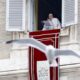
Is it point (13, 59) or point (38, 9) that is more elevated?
point (38, 9)

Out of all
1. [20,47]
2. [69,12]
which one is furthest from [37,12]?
[69,12]

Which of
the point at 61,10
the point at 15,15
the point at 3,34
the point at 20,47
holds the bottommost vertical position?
the point at 20,47

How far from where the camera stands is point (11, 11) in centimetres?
1373

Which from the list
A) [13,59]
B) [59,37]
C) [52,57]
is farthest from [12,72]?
[52,57]

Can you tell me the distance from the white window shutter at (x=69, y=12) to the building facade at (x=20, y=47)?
0.07 metres

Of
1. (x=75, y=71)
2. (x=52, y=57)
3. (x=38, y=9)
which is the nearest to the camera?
(x=52, y=57)

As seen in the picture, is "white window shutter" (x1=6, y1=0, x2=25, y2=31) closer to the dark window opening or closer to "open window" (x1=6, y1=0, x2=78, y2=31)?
"open window" (x1=6, y1=0, x2=78, y2=31)

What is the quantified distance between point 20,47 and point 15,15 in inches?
26.4

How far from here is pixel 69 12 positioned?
13.3 m

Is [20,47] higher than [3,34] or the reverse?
the reverse

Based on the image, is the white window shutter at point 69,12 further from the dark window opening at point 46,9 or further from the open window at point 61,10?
the dark window opening at point 46,9

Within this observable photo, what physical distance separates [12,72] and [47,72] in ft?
2.63

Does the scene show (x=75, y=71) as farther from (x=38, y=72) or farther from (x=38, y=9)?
(x=38, y=9)

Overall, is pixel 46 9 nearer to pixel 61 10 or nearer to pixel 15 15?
pixel 61 10
